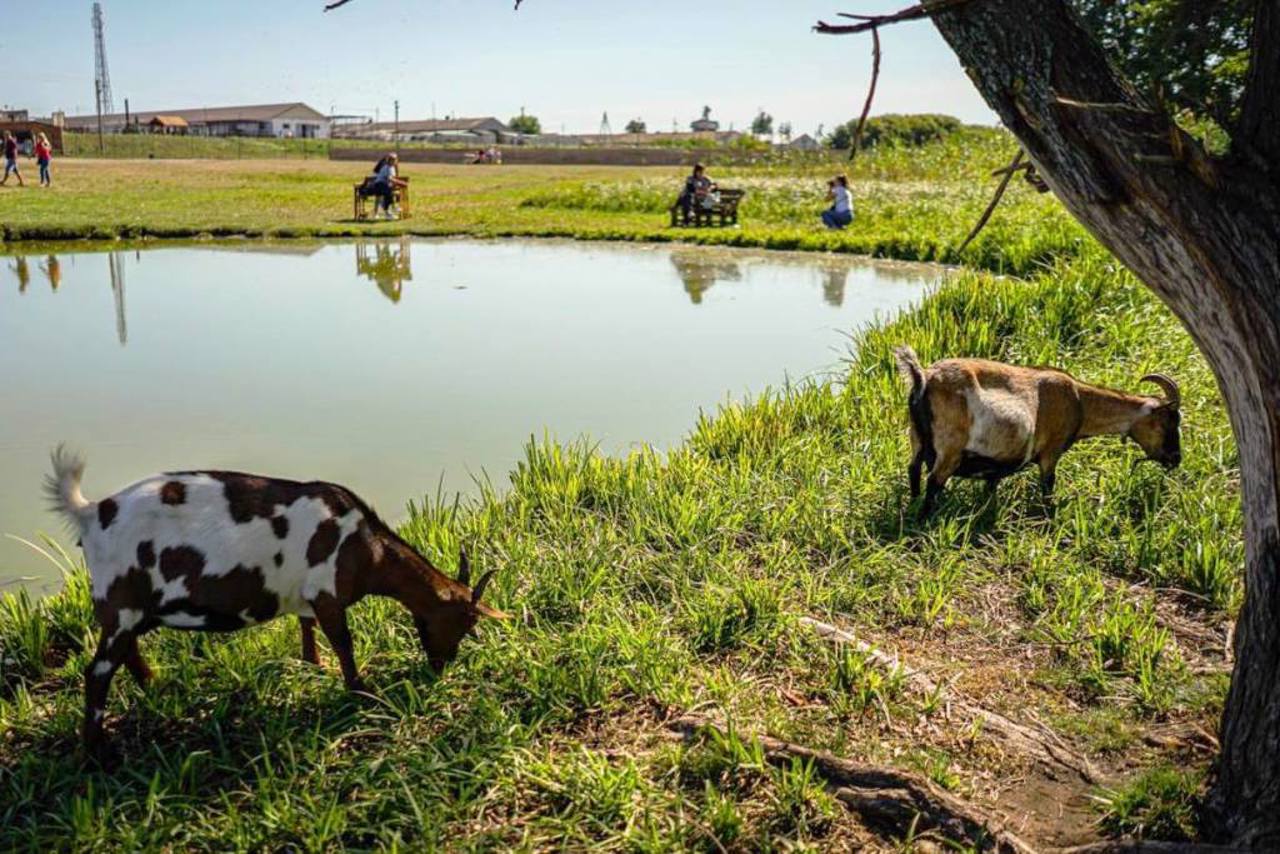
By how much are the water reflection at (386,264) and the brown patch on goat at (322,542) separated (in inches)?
376

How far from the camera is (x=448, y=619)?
3773 millimetres

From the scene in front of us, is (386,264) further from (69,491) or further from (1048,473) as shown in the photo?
(69,491)

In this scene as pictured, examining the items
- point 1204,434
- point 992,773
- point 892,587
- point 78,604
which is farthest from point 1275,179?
point 78,604

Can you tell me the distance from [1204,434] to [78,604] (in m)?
5.70

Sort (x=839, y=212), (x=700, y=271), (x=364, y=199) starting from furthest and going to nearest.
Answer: (x=364, y=199)
(x=839, y=212)
(x=700, y=271)

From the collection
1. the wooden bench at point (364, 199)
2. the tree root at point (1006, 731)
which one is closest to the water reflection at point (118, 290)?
the wooden bench at point (364, 199)

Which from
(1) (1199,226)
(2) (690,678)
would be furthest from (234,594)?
(1) (1199,226)

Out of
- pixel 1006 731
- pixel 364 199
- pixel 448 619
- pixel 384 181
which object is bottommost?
pixel 1006 731

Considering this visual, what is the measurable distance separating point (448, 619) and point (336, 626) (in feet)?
1.21

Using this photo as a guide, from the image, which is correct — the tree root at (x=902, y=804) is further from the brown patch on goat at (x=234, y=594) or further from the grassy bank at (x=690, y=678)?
the brown patch on goat at (x=234, y=594)

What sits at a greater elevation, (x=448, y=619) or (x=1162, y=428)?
(x=1162, y=428)

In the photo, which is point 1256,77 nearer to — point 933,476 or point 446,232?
point 933,476

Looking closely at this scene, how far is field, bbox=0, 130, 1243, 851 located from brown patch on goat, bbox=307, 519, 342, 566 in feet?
1.62

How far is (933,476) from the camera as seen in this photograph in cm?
527
